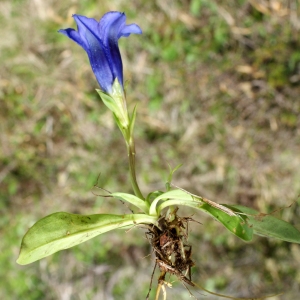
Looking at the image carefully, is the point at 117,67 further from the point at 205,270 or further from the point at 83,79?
the point at 205,270

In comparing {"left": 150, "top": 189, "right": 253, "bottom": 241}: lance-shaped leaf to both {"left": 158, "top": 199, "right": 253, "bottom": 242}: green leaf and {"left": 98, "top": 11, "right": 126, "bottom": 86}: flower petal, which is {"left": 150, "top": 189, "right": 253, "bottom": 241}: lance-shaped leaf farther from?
{"left": 98, "top": 11, "right": 126, "bottom": 86}: flower petal

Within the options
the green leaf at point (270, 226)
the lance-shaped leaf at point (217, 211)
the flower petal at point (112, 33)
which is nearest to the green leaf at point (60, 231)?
the lance-shaped leaf at point (217, 211)

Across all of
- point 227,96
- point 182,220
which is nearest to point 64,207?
point 227,96

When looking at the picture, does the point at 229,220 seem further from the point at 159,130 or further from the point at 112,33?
the point at 159,130

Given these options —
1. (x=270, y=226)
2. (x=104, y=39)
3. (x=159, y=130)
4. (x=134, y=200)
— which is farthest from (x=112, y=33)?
(x=159, y=130)

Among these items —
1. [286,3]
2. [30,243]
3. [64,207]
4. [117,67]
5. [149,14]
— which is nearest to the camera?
[30,243]
